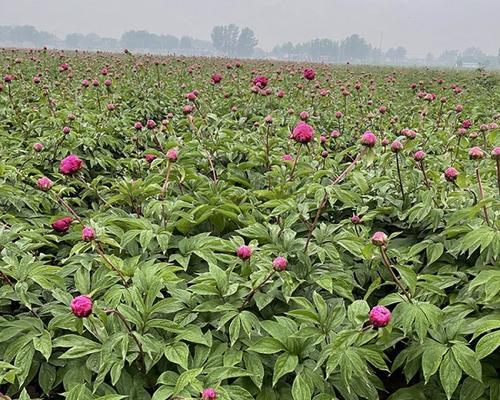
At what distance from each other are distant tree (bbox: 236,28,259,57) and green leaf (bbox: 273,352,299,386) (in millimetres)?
152841

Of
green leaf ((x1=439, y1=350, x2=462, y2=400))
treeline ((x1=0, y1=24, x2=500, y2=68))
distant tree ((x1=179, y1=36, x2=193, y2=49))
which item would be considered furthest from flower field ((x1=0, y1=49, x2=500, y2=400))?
distant tree ((x1=179, y1=36, x2=193, y2=49))

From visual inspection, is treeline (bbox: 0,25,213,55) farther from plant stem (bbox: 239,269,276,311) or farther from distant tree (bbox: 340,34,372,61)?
plant stem (bbox: 239,269,276,311)

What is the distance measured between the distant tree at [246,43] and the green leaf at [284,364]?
152841 millimetres

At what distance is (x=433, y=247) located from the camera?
6.49 ft

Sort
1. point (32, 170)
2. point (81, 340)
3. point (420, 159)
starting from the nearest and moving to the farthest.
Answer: point (81, 340) → point (420, 159) → point (32, 170)

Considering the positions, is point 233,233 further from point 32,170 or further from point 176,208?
point 32,170

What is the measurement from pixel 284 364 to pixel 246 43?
15501 cm

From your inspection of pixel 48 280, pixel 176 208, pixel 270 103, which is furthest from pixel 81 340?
pixel 270 103

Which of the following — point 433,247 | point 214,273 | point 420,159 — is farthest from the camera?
point 420,159

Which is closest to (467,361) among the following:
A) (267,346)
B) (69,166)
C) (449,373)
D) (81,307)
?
(449,373)

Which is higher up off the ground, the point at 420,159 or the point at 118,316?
the point at 420,159

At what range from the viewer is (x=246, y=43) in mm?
149000

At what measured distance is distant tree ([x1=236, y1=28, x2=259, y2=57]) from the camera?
5861 inches

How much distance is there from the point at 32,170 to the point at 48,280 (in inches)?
46.8
